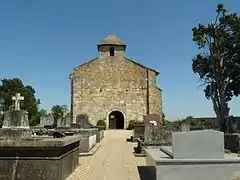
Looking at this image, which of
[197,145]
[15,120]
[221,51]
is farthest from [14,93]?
[197,145]

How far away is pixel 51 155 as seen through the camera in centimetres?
729

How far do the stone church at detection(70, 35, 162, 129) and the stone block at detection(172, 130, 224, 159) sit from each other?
1316 inches

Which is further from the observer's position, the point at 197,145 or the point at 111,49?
the point at 111,49

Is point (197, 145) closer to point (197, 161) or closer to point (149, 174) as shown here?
point (197, 161)

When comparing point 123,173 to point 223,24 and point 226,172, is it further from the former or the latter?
point 223,24

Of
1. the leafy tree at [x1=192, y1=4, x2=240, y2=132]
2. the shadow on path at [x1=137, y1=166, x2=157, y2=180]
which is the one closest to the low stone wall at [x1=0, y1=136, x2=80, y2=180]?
the shadow on path at [x1=137, y1=166, x2=157, y2=180]

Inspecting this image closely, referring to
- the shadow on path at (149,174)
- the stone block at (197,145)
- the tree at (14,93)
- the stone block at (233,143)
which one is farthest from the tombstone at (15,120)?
the tree at (14,93)

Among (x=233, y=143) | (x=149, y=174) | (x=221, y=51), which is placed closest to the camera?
(x=149, y=174)

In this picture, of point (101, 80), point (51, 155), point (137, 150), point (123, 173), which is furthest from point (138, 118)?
point (51, 155)

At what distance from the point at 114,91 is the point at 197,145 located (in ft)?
114

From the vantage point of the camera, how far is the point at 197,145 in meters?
7.43

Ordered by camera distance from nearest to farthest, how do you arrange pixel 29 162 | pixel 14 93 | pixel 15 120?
pixel 29 162 → pixel 15 120 → pixel 14 93

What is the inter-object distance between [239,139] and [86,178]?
326 inches

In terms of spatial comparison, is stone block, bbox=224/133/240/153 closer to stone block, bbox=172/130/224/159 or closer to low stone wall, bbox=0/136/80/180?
stone block, bbox=172/130/224/159
